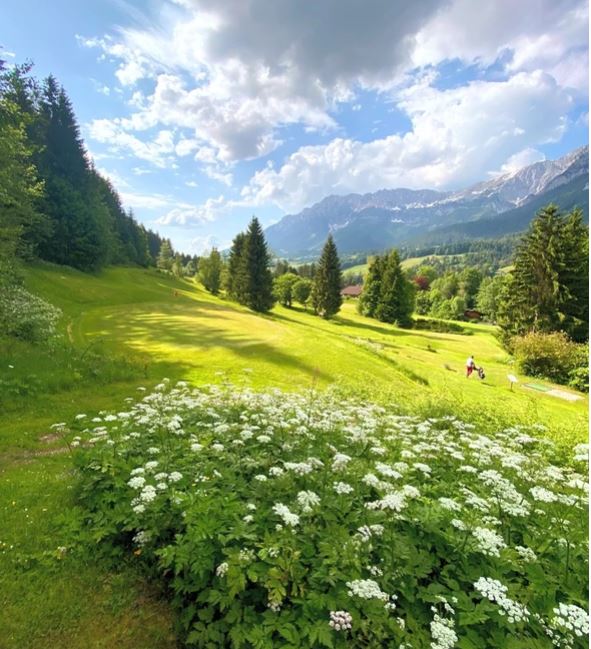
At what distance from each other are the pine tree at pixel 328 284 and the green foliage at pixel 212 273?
73.7 feet

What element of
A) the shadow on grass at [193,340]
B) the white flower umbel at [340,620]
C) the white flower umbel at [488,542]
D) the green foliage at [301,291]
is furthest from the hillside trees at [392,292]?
the white flower umbel at [340,620]

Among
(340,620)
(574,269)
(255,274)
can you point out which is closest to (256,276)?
(255,274)

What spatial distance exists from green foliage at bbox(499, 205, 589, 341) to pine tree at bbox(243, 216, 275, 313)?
3391 cm

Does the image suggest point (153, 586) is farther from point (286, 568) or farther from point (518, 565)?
point (518, 565)

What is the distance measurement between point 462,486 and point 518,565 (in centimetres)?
137

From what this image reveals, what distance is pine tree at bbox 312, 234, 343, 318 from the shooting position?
208 ft

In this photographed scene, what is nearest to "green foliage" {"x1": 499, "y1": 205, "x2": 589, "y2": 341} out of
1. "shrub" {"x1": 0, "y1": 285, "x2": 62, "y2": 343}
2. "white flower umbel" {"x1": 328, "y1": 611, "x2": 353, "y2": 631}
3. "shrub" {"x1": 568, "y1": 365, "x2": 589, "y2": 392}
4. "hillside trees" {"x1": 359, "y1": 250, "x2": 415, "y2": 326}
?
"shrub" {"x1": 568, "y1": 365, "x2": 589, "y2": 392}

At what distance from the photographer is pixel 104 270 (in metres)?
56.0

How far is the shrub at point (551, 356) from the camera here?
2900cm

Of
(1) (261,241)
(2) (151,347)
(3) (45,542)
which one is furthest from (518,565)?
(1) (261,241)

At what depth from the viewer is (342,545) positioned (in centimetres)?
351

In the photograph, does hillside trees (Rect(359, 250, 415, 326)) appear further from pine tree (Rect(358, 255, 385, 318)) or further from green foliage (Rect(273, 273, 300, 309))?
green foliage (Rect(273, 273, 300, 309))

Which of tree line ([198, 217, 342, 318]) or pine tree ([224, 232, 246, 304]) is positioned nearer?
tree line ([198, 217, 342, 318])

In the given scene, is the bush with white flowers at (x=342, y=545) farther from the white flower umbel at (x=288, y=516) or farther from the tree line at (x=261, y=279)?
the tree line at (x=261, y=279)
